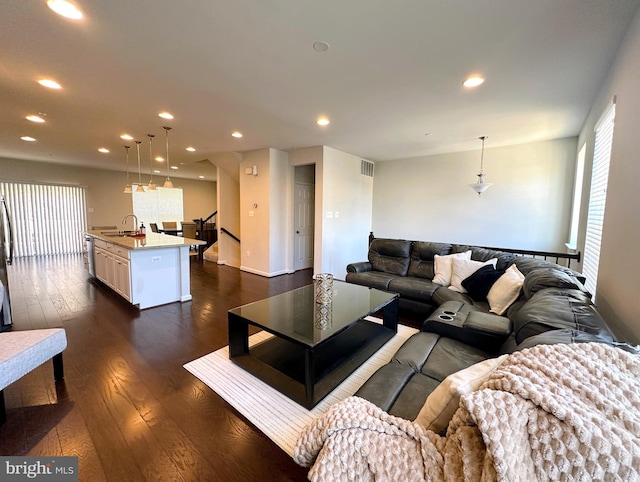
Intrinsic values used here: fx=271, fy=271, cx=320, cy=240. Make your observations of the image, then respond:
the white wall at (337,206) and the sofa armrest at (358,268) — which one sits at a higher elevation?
the white wall at (337,206)

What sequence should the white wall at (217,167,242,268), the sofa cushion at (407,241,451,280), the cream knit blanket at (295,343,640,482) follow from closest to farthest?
the cream knit blanket at (295,343,640,482) < the sofa cushion at (407,241,451,280) < the white wall at (217,167,242,268)

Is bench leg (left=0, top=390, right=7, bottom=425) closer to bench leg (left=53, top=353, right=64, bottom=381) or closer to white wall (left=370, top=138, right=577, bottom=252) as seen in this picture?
bench leg (left=53, top=353, right=64, bottom=381)

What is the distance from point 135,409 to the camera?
1808 mm

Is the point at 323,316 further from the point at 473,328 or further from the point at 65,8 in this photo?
the point at 65,8

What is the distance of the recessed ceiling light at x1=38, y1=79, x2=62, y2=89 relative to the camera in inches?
104

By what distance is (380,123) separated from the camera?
12.5ft

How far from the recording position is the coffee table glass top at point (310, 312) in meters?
1.99

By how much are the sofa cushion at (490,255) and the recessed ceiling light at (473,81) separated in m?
1.95

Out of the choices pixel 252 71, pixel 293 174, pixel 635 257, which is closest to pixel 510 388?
pixel 635 257

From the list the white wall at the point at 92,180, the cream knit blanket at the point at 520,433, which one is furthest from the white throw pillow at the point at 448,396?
the white wall at the point at 92,180

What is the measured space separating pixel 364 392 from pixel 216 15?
95.9 inches

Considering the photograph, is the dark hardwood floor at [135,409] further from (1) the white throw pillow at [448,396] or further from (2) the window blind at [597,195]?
(2) the window blind at [597,195]

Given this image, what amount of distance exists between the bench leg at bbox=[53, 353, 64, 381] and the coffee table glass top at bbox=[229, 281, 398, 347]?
1.28m

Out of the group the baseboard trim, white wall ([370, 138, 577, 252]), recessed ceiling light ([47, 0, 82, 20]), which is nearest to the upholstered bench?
recessed ceiling light ([47, 0, 82, 20])
